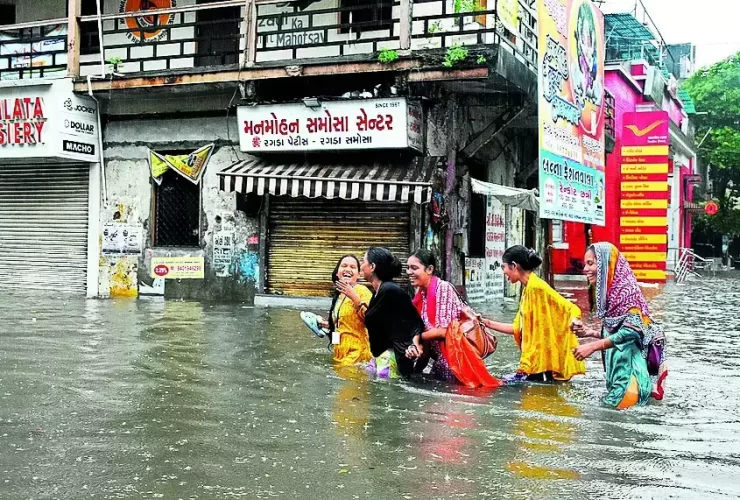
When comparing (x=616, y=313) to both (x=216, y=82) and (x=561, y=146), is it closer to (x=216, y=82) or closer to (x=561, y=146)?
(x=561, y=146)

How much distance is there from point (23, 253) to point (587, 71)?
39.2 feet

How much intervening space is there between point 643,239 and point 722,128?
79.4 ft

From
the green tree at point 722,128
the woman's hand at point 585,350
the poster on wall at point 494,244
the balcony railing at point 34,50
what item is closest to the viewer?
the woman's hand at point 585,350

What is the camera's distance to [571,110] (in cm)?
1548

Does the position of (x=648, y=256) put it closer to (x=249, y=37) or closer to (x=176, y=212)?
(x=176, y=212)

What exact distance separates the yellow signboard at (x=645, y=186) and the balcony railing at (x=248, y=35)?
36.3 feet

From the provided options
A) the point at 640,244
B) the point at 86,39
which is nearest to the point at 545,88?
the point at 86,39

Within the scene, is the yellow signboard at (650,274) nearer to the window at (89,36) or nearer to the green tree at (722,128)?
the window at (89,36)

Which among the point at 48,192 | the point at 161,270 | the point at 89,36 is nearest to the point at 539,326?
the point at 161,270

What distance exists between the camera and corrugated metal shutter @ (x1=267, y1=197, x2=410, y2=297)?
14.8 meters

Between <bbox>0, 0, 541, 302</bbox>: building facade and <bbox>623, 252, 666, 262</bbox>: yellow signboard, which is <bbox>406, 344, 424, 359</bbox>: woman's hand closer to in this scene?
<bbox>0, 0, 541, 302</bbox>: building facade

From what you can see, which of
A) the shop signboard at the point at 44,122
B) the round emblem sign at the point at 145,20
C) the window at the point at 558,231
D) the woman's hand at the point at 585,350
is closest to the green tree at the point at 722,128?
the window at the point at 558,231

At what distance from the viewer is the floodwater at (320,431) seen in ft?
13.6

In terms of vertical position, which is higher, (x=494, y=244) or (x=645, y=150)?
(x=645, y=150)
